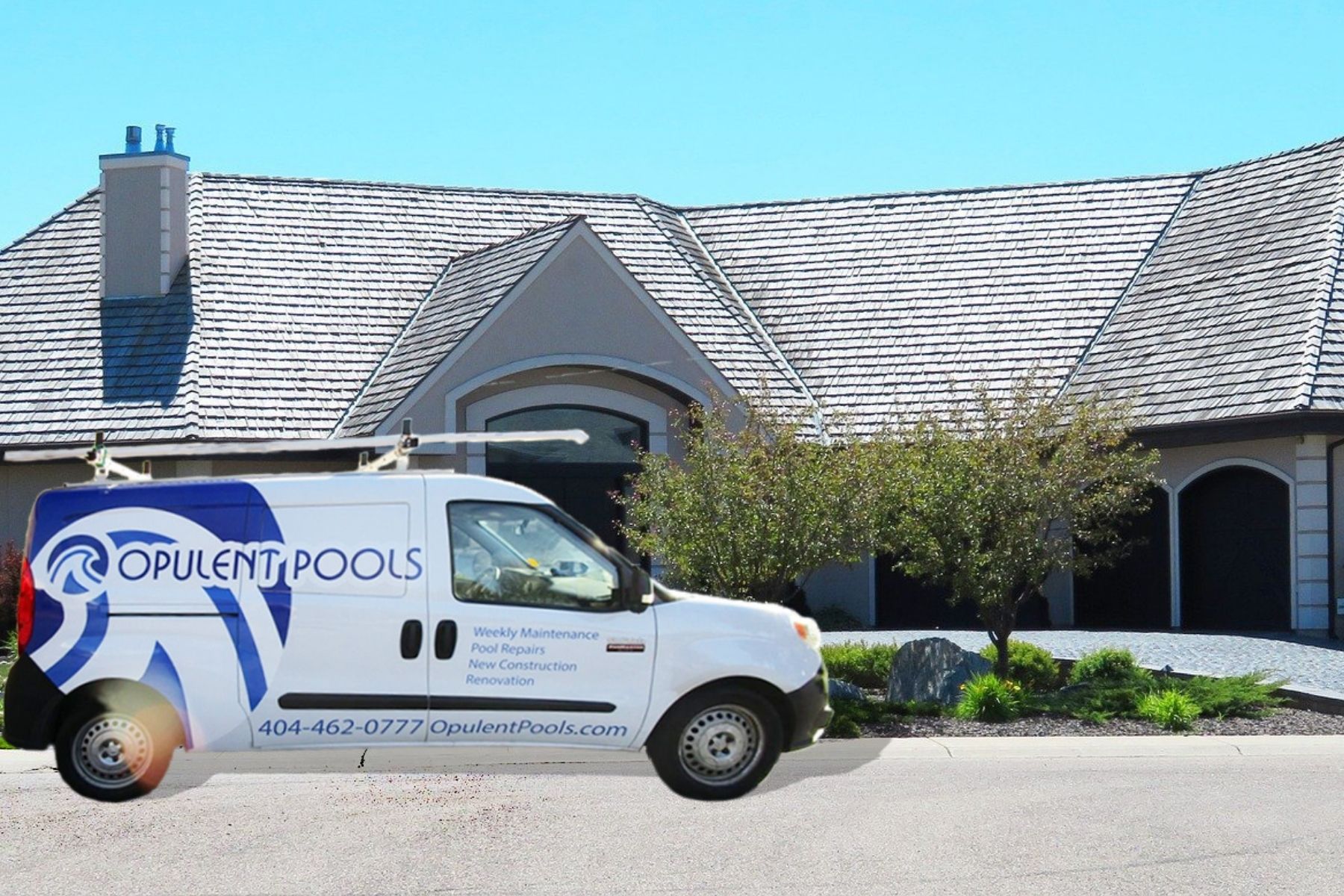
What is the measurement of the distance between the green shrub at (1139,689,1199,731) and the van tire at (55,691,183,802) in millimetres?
14552

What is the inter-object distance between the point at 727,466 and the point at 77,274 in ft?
60.0

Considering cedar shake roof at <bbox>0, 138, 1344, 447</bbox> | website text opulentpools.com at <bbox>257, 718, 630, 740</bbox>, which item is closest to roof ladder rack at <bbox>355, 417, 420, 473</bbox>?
website text opulentpools.com at <bbox>257, 718, 630, 740</bbox>

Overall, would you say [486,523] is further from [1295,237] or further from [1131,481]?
[1295,237]

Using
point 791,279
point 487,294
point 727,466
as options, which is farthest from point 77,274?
point 727,466

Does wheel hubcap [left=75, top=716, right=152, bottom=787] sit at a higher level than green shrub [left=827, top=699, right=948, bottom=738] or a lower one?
higher

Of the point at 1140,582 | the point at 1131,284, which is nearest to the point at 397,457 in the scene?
the point at 1140,582

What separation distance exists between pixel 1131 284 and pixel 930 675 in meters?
15.3

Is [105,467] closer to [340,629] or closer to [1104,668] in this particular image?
[340,629]

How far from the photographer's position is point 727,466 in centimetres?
1464

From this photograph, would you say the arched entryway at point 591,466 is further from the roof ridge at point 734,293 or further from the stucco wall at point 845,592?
the stucco wall at point 845,592

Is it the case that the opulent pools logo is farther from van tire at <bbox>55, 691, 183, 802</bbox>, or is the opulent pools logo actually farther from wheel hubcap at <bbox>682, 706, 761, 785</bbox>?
wheel hubcap at <bbox>682, 706, 761, 785</bbox>

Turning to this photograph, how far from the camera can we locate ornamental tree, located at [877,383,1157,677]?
17.9 meters

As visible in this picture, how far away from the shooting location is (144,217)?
2794 cm

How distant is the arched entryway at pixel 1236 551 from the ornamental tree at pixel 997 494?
23.7 feet
